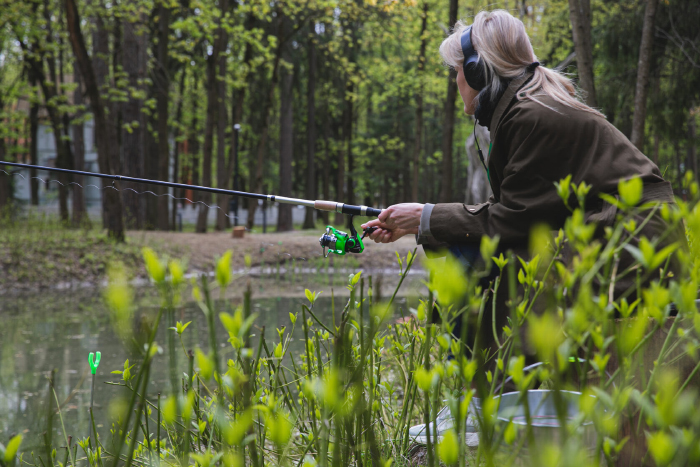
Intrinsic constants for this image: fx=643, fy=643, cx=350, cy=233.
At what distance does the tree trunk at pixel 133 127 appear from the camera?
14.4m

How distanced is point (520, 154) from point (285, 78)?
18926 mm

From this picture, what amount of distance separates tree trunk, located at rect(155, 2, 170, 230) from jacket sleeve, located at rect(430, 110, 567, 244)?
14.0 metres

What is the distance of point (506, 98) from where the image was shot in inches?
92.2

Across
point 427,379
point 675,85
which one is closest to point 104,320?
point 427,379

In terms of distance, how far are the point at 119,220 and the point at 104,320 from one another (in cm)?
423

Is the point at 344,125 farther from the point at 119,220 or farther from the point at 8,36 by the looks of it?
the point at 119,220

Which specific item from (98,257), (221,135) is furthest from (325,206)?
(221,135)

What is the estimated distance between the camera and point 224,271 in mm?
778

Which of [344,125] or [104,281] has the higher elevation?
[344,125]

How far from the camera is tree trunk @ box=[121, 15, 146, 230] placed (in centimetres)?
1439

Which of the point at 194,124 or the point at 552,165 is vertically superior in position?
the point at 194,124

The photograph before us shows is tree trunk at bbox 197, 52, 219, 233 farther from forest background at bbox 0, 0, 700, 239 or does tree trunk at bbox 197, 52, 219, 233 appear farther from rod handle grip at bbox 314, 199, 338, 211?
rod handle grip at bbox 314, 199, 338, 211

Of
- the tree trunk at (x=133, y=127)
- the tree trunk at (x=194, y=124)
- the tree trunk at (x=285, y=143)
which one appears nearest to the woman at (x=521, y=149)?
the tree trunk at (x=133, y=127)

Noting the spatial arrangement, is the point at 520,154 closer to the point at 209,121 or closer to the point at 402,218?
the point at 402,218
